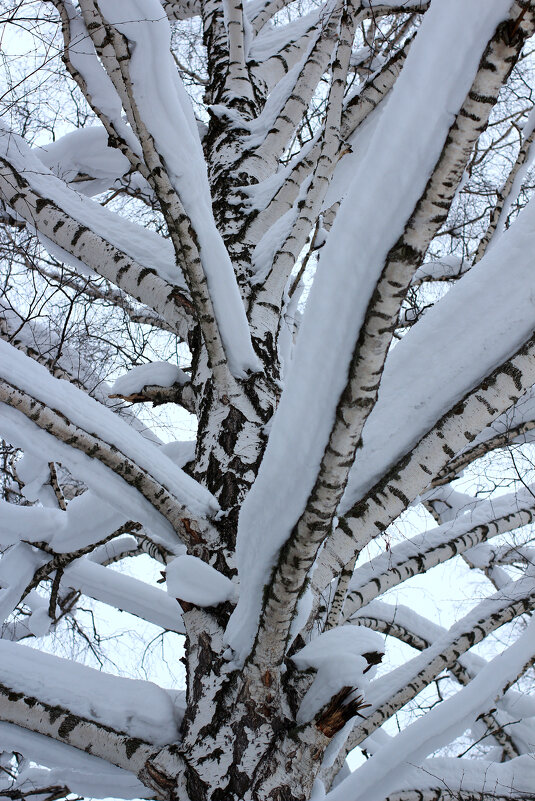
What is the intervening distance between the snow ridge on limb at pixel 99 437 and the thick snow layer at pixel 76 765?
566mm

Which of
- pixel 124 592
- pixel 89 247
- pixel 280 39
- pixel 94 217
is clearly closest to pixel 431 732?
pixel 124 592

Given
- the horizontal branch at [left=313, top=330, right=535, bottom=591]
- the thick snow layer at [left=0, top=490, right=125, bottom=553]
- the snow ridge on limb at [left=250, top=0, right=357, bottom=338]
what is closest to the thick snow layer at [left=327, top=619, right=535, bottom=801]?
the horizontal branch at [left=313, top=330, right=535, bottom=591]

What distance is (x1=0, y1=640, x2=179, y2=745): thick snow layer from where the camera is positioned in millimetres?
1369

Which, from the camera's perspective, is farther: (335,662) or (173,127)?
(173,127)

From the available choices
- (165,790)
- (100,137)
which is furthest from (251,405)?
(100,137)

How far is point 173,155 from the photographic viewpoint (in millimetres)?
1518

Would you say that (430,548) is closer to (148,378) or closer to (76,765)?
(148,378)

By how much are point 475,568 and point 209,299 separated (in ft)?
8.83

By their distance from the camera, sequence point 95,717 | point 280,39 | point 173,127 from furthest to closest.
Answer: point 280,39 → point 173,127 → point 95,717

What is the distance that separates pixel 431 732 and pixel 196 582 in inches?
26.2

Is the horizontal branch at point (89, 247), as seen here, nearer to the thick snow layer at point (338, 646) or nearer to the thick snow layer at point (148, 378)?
the thick snow layer at point (148, 378)

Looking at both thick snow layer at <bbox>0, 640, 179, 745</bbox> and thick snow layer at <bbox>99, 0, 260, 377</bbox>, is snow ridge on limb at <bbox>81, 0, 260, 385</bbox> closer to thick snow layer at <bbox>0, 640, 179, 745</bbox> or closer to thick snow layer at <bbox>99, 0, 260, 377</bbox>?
thick snow layer at <bbox>99, 0, 260, 377</bbox>

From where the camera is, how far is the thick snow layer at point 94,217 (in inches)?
95.3

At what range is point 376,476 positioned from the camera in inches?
56.1
